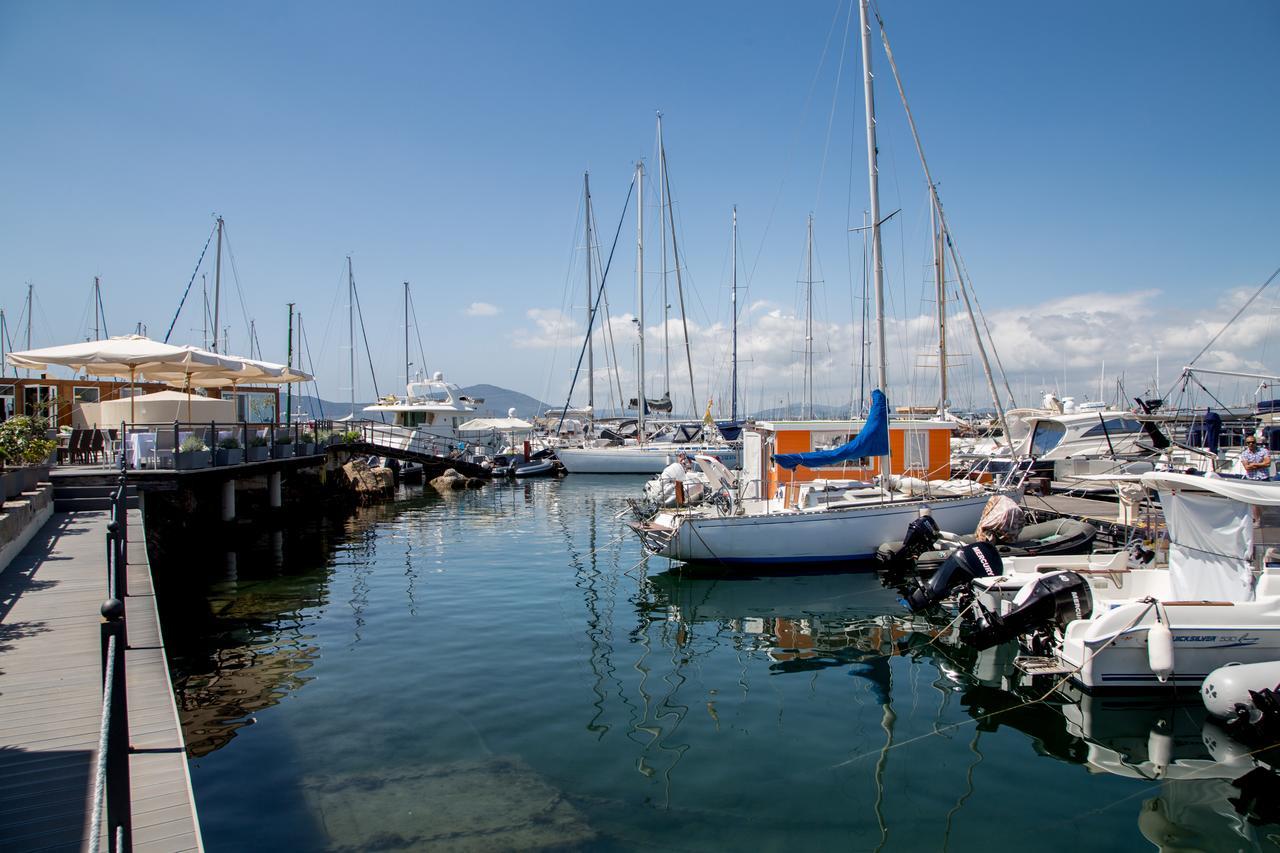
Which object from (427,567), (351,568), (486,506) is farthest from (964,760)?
(486,506)

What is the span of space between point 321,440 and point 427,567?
1364cm

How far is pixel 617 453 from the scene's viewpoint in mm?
45094

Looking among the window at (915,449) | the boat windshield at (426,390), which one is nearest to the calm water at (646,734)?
the window at (915,449)

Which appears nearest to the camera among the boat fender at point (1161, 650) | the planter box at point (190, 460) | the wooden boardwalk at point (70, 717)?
the wooden boardwalk at point (70, 717)

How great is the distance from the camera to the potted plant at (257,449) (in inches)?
897

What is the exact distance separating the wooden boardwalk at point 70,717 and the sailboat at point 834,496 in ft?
35.7

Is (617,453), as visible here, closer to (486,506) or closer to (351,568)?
(486,506)

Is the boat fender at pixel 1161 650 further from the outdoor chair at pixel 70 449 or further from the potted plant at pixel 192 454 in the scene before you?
the outdoor chair at pixel 70 449

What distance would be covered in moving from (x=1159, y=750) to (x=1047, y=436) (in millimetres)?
17926

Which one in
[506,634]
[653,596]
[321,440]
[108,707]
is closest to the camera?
[108,707]

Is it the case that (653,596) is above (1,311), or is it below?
below

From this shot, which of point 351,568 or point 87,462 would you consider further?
point 87,462

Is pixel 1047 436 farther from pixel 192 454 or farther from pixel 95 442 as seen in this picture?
pixel 95 442

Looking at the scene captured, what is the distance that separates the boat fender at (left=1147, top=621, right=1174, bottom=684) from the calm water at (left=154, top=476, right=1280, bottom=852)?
53 cm
